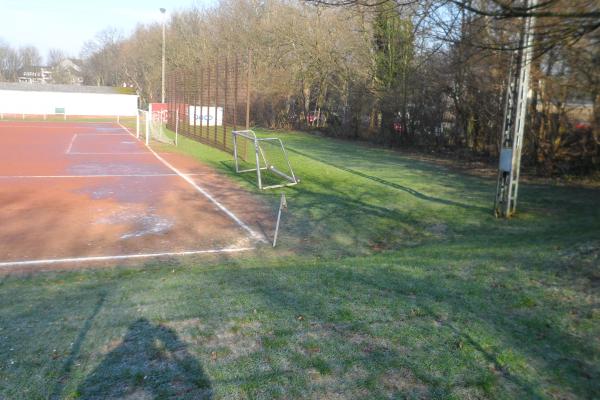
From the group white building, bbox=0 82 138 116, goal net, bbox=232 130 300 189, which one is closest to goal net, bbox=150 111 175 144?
goal net, bbox=232 130 300 189

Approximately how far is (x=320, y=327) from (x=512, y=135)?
7962 mm

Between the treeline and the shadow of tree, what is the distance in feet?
14.8

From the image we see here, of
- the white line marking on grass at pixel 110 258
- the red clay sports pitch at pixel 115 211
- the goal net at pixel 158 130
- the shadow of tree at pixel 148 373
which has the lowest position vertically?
the white line marking on grass at pixel 110 258

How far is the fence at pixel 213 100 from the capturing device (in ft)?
83.8

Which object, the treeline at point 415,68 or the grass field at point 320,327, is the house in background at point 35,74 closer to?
the treeline at point 415,68

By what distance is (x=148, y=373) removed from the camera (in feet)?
13.6

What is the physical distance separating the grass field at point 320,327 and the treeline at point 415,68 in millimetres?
2962

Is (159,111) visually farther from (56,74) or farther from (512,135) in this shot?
(56,74)

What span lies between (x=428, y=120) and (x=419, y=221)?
16.3 m

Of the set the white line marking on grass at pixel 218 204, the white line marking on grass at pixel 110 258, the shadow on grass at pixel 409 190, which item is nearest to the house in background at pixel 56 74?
the white line marking on grass at pixel 218 204

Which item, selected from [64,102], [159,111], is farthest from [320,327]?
[64,102]

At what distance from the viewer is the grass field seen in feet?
13.3

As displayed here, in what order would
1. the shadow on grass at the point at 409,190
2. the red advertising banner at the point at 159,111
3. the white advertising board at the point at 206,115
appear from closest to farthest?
the shadow on grass at the point at 409,190, the white advertising board at the point at 206,115, the red advertising banner at the point at 159,111

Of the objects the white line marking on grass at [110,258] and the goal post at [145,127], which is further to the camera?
the goal post at [145,127]
